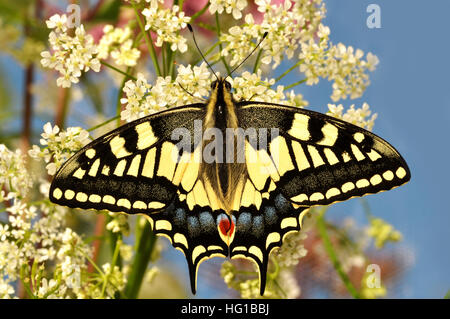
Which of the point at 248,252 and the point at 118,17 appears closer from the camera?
the point at 248,252

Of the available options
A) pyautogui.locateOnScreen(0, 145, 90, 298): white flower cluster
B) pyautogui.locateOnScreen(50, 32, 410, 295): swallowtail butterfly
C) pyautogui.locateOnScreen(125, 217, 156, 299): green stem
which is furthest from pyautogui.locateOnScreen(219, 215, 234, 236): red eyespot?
pyautogui.locateOnScreen(0, 145, 90, 298): white flower cluster

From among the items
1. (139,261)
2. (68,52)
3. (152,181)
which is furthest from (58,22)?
(139,261)

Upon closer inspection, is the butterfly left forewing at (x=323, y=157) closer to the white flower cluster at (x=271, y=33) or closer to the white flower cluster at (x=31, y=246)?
the white flower cluster at (x=271, y=33)

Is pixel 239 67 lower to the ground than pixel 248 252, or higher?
higher

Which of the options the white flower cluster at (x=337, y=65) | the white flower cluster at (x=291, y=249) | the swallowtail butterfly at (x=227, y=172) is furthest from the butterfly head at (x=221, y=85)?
the white flower cluster at (x=291, y=249)

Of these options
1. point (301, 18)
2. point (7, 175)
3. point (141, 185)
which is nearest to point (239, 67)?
point (301, 18)

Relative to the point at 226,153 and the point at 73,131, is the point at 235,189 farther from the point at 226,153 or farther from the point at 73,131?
the point at 73,131
